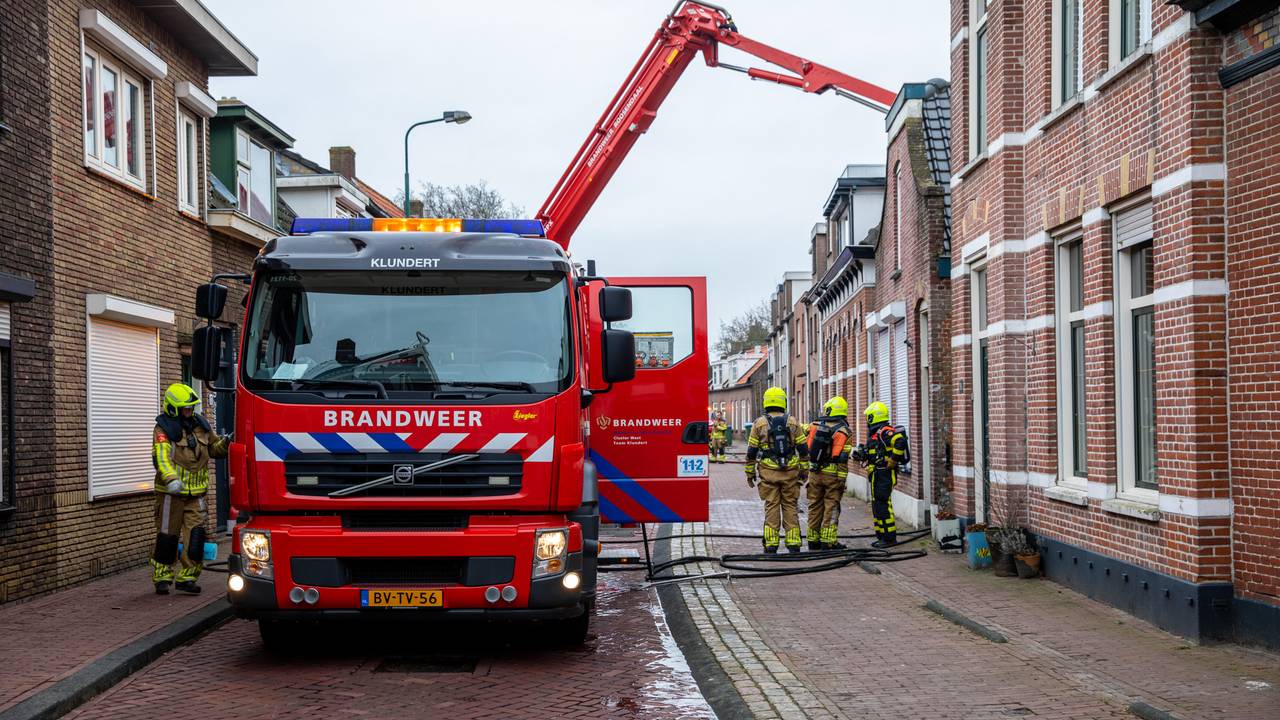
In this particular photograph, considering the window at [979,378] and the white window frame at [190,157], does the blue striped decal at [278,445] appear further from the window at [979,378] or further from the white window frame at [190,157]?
the window at [979,378]

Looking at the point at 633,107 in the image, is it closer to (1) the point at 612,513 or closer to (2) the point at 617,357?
(1) the point at 612,513

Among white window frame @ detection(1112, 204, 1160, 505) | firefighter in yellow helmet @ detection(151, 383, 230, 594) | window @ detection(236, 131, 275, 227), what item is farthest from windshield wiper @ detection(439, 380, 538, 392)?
window @ detection(236, 131, 275, 227)

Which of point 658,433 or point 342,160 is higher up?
point 342,160

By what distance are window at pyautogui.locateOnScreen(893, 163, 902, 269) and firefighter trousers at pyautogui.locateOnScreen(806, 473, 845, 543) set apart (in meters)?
7.14

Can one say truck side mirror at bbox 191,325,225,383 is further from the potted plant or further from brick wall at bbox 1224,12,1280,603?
the potted plant

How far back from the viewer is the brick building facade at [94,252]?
11.6 meters

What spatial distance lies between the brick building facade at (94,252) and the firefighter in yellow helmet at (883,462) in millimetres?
8586

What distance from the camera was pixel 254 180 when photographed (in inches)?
790

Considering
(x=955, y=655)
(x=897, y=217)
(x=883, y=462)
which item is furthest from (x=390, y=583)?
(x=897, y=217)

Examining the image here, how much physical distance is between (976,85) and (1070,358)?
14.6 feet

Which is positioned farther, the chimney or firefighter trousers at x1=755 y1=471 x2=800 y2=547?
the chimney

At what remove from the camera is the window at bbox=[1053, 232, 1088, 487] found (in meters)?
11.9

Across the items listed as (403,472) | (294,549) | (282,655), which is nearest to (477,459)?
(403,472)

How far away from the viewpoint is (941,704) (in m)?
6.98
